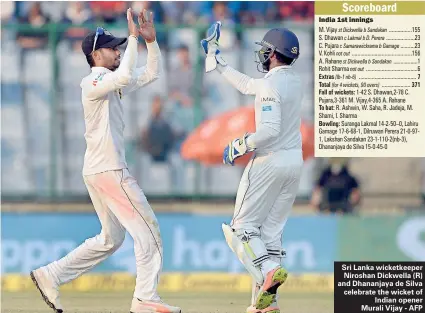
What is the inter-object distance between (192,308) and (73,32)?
5730mm

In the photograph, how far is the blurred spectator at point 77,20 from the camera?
15945 mm

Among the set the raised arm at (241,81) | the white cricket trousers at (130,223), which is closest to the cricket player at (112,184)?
the white cricket trousers at (130,223)

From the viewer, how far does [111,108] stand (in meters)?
9.93

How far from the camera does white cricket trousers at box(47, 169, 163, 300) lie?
978 cm

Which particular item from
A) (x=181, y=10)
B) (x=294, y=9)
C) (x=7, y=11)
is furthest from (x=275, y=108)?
(x=7, y=11)

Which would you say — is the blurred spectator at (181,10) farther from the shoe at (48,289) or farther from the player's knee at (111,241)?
the shoe at (48,289)

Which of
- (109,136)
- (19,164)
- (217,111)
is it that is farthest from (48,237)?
(109,136)

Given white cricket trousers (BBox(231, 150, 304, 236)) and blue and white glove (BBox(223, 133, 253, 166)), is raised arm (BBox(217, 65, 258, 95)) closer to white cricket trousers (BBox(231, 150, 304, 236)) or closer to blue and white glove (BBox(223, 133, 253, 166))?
blue and white glove (BBox(223, 133, 253, 166))

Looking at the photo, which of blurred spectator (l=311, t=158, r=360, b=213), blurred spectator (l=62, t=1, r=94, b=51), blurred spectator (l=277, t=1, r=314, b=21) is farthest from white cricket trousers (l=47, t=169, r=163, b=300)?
blurred spectator (l=277, t=1, r=314, b=21)

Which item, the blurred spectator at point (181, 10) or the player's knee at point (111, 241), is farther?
the blurred spectator at point (181, 10)

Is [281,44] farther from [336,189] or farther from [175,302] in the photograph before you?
Result: [336,189]

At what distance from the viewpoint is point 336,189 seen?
50.8 ft

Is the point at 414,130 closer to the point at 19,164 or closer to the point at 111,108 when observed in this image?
the point at 111,108

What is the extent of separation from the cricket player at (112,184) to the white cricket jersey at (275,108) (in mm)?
845
